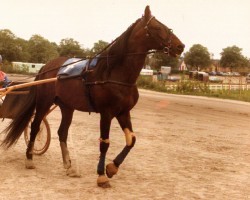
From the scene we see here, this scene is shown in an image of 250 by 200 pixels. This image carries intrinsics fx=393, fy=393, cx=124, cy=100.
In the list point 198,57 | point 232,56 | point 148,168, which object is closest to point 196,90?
point 148,168

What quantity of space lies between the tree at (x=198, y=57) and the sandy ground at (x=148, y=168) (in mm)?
110899

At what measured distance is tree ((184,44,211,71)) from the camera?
11994 centimetres

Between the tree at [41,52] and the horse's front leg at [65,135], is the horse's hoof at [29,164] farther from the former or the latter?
the tree at [41,52]

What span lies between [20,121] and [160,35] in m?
3.19

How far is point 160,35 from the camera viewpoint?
17.6 ft

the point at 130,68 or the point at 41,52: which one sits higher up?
the point at 41,52

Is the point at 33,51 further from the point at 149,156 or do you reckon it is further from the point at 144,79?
the point at 149,156

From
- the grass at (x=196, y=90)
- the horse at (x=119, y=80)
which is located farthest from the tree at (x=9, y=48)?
the horse at (x=119, y=80)

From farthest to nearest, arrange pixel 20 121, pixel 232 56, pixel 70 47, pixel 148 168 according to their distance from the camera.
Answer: pixel 232 56 < pixel 70 47 < pixel 20 121 < pixel 148 168

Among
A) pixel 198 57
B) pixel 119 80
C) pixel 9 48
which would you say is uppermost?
pixel 9 48

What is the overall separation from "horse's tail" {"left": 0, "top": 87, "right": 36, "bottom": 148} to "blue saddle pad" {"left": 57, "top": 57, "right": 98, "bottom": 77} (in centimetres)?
89

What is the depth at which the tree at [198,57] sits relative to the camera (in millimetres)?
119938

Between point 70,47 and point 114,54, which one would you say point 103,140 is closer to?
point 114,54

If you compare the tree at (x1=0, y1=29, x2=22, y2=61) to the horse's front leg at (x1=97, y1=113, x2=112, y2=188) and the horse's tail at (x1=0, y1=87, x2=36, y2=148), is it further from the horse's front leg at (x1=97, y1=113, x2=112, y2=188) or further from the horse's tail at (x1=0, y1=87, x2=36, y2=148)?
the horse's front leg at (x1=97, y1=113, x2=112, y2=188)
